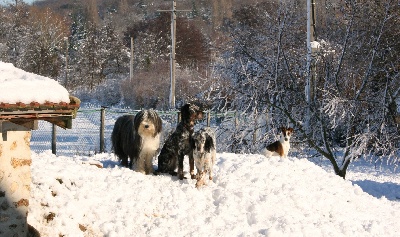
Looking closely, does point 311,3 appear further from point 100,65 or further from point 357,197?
point 100,65

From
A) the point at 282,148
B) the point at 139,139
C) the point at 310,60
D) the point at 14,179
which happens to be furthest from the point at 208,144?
the point at 310,60

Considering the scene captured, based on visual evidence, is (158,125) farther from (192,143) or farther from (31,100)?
Answer: (31,100)

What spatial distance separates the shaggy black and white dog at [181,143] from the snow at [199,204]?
0.24m

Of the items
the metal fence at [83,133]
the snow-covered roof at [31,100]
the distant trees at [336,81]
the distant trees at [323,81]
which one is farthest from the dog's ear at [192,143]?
the metal fence at [83,133]

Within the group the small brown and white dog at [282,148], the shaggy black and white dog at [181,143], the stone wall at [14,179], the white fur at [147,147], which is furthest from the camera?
the small brown and white dog at [282,148]

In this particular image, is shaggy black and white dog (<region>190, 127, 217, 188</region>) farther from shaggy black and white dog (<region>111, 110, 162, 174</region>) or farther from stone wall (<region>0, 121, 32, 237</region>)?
stone wall (<region>0, 121, 32, 237</region>)

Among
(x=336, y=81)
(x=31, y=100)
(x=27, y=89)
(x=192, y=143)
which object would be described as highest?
(x=336, y=81)

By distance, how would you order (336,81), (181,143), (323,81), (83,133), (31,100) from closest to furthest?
(31,100) → (181,143) → (336,81) → (323,81) → (83,133)

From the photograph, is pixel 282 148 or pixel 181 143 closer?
pixel 181 143

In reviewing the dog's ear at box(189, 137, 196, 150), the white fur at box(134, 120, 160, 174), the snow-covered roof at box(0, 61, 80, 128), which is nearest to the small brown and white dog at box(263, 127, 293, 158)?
the dog's ear at box(189, 137, 196, 150)

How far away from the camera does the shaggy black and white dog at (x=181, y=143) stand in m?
8.92

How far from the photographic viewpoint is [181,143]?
9.02 metres

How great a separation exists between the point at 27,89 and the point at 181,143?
3482 millimetres

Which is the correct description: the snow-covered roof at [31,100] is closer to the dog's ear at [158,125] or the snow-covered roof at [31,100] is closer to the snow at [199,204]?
the snow at [199,204]
